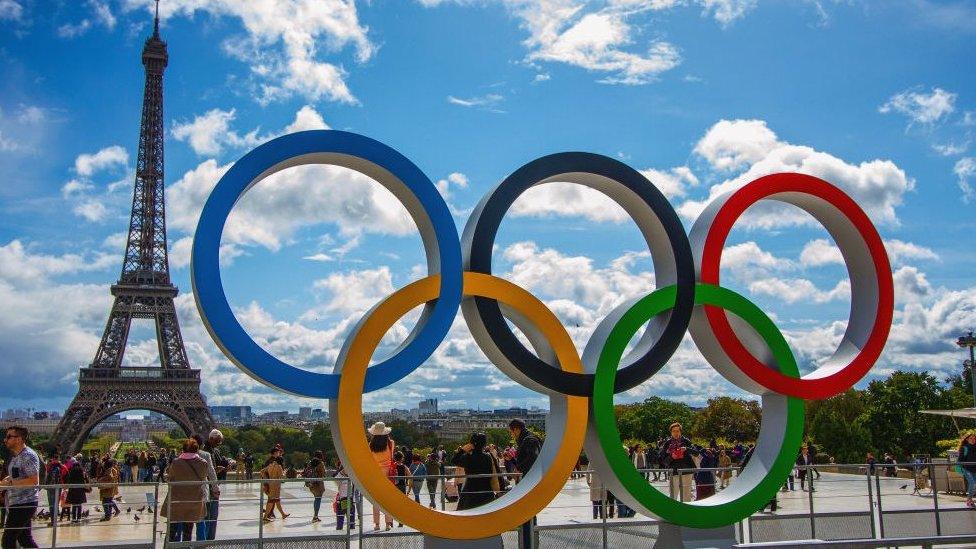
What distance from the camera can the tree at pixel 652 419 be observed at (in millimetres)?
62219

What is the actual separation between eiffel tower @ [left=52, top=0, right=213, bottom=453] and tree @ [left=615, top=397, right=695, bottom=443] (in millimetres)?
29627

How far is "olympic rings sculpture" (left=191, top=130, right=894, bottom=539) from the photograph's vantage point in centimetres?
927

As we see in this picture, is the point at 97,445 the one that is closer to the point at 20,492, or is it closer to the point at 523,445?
the point at 20,492

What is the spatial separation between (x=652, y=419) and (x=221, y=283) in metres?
57.9

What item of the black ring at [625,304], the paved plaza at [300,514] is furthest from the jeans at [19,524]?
the black ring at [625,304]

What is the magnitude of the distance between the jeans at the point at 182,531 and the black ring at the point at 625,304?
4834mm

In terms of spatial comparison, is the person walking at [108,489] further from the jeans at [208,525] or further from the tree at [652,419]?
the tree at [652,419]

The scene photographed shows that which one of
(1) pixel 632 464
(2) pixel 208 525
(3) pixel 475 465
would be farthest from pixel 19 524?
(1) pixel 632 464

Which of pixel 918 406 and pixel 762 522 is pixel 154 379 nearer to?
pixel 918 406

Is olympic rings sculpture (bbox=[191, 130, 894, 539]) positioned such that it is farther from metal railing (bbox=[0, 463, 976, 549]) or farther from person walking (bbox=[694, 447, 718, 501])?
person walking (bbox=[694, 447, 718, 501])

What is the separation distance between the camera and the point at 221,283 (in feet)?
29.5

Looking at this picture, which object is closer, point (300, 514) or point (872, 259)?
point (872, 259)

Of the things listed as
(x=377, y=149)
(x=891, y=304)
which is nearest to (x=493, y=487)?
(x=377, y=149)

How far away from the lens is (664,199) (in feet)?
35.7
